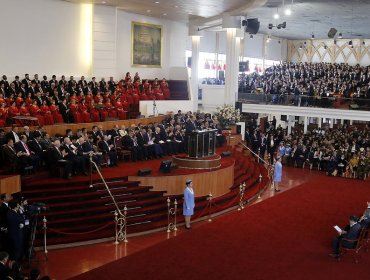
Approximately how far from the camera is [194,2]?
810 inches

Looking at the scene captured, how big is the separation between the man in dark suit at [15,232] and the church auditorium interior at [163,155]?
19 mm

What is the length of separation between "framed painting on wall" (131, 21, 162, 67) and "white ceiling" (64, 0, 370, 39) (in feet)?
2.88

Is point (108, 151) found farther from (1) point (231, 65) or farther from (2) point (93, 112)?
(1) point (231, 65)

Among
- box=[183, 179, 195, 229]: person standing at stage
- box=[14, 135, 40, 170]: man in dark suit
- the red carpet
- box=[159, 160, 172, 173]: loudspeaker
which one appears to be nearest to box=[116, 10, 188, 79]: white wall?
box=[159, 160, 172, 173]: loudspeaker

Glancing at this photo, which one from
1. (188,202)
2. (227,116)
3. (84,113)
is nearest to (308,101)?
(227,116)

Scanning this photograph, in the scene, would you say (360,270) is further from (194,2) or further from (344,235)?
(194,2)

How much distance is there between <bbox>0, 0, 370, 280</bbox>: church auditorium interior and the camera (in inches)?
390

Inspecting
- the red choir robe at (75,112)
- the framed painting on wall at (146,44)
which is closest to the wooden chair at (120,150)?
the red choir robe at (75,112)

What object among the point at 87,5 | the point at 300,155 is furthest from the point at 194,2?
the point at 300,155

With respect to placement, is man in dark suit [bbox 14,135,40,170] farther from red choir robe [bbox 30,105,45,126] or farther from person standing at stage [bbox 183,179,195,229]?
person standing at stage [bbox 183,179,195,229]

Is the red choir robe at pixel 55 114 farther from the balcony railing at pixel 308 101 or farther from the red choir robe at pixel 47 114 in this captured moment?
the balcony railing at pixel 308 101

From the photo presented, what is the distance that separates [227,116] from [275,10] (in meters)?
7.72

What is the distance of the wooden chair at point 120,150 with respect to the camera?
620 inches

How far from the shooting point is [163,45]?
27.0m
